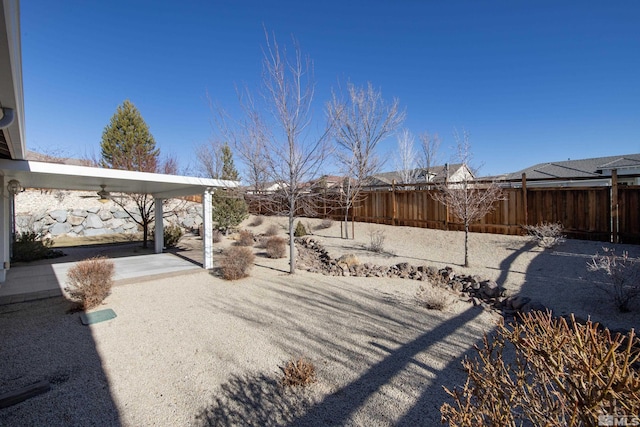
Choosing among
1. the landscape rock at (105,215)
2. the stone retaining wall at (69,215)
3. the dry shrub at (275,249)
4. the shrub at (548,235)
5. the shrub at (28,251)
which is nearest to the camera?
the shrub at (548,235)

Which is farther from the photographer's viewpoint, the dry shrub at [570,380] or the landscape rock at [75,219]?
the landscape rock at [75,219]

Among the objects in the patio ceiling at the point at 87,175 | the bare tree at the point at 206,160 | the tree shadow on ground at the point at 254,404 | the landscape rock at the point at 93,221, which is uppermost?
the bare tree at the point at 206,160

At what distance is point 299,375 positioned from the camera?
10.5 feet

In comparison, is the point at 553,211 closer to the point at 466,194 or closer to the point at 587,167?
the point at 466,194

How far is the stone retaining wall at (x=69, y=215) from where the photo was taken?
611 inches

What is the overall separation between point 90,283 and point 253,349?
3.88 meters

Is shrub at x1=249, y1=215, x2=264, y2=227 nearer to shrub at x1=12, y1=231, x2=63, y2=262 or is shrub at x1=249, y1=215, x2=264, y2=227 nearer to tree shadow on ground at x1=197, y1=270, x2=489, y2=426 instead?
shrub at x1=12, y1=231, x2=63, y2=262

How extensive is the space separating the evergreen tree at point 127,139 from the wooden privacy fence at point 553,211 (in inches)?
538

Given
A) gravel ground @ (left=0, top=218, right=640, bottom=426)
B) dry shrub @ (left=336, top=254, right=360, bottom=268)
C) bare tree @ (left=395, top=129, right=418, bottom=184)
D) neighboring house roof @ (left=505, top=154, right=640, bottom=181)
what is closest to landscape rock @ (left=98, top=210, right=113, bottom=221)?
gravel ground @ (left=0, top=218, right=640, bottom=426)

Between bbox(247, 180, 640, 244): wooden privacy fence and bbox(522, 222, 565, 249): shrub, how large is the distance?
1.66 ft

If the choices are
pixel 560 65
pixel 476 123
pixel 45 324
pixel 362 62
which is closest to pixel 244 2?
pixel 362 62

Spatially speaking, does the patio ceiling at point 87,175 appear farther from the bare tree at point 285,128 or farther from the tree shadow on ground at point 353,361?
the tree shadow on ground at point 353,361

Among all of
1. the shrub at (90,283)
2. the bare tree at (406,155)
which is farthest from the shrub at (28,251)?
the bare tree at (406,155)

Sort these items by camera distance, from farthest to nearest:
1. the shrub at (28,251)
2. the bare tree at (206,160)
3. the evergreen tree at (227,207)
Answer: the bare tree at (206,160)
the evergreen tree at (227,207)
the shrub at (28,251)
